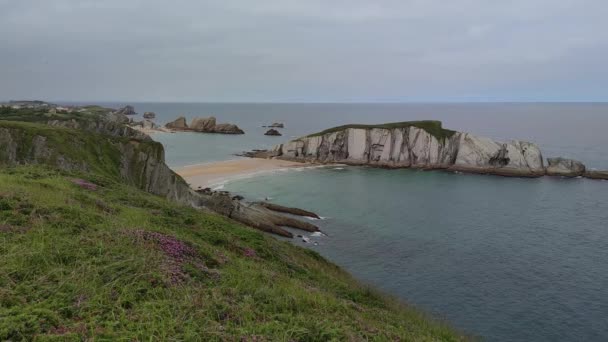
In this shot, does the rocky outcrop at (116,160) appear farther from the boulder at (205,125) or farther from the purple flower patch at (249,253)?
the boulder at (205,125)

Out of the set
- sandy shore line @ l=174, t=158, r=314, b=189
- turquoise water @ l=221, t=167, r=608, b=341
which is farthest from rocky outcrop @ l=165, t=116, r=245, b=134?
turquoise water @ l=221, t=167, r=608, b=341

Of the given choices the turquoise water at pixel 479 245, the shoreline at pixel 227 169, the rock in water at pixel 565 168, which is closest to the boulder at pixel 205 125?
the shoreline at pixel 227 169

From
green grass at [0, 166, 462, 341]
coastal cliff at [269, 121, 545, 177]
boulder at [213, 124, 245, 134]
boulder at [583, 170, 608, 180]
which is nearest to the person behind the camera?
green grass at [0, 166, 462, 341]

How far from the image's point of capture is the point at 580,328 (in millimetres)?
24359

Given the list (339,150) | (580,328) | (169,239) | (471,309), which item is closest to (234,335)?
(169,239)

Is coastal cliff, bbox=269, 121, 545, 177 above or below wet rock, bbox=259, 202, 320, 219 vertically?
above

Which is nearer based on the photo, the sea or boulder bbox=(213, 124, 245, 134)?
the sea

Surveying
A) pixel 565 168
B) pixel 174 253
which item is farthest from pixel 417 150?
pixel 174 253

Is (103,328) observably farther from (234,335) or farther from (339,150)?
(339,150)

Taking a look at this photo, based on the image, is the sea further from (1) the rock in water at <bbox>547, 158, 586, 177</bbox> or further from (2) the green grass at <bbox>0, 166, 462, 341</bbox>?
(2) the green grass at <bbox>0, 166, 462, 341</bbox>

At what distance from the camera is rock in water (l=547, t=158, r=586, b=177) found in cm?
7825

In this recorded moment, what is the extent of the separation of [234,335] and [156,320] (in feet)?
5.43

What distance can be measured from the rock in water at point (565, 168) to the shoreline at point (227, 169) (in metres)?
49.2

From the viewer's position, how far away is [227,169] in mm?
85188
